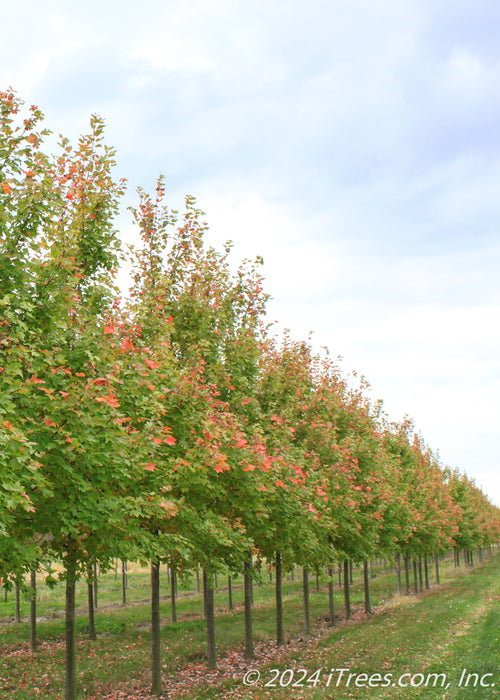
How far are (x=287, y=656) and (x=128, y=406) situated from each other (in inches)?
451

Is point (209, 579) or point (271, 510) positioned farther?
point (271, 510)

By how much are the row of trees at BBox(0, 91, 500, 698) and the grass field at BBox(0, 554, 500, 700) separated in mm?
2170

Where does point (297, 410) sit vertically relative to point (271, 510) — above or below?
above

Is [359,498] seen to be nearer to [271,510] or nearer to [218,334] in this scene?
[271,510]

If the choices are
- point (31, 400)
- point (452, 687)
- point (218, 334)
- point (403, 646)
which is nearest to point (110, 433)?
point (31, 400)

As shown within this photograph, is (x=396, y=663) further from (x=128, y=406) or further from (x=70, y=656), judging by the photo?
(x=128, y=406)

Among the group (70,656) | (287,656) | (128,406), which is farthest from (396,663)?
(128,406)

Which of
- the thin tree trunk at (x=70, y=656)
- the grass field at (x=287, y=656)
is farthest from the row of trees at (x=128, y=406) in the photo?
the grass field at (x=287, y=656)

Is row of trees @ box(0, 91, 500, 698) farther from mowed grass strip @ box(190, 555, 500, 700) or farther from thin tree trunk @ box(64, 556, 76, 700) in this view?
mowed grass strip @ box(190, 555, 500, 700)

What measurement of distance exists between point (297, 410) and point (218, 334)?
7085mm

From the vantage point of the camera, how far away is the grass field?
12.6 metres

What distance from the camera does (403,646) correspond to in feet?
56.0

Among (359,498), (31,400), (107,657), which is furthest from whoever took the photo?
(359,498)

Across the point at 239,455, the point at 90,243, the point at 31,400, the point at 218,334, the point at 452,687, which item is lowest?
the point at 452,687
